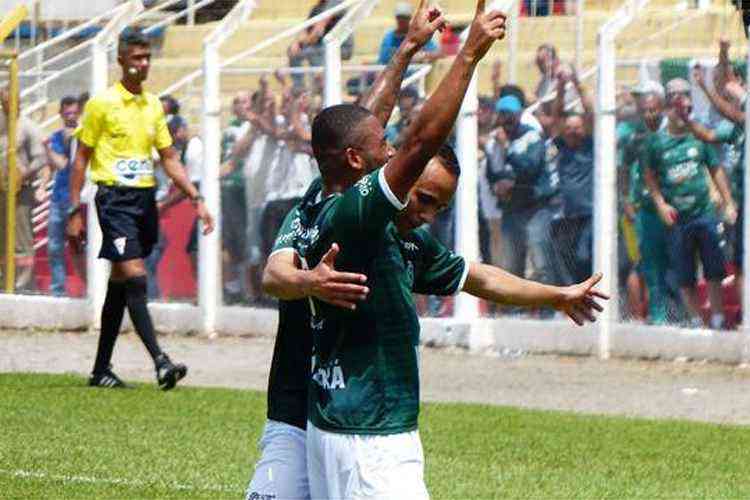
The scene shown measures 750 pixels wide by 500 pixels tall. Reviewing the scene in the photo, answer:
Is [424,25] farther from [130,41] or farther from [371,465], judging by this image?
[130,41]

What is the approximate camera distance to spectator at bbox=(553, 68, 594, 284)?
51.8 ft

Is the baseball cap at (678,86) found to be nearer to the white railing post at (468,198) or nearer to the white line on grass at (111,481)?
the white railing post at (468,198)

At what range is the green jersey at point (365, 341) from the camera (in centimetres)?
572

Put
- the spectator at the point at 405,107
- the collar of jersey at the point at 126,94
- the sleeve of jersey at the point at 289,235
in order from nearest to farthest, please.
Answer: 1. the sleeve of jersey at the point at 289,235
2. the collar of jersey at the point at 126,94
3. the spectator at the point at 405,107

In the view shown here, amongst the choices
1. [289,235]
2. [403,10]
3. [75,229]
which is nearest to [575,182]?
[403,10]

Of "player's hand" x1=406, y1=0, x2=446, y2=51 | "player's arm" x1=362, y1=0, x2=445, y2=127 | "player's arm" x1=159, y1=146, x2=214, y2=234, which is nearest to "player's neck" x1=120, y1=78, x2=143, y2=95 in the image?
"player's arm" x1=159, y1=146, x2=214, y2=234

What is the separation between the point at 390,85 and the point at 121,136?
662 centimetres

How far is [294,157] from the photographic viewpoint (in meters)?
17.3

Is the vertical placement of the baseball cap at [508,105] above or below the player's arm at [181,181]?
above

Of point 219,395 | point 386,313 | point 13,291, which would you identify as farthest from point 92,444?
point 13,291

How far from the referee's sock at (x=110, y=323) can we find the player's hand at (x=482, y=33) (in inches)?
308

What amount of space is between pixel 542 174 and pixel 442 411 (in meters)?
4.16

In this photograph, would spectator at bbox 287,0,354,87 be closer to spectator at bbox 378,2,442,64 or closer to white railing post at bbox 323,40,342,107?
white railing post at bbox 323,40,342,107

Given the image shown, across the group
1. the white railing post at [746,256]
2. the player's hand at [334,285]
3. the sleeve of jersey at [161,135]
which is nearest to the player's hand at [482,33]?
the player's hand at [334,285]
